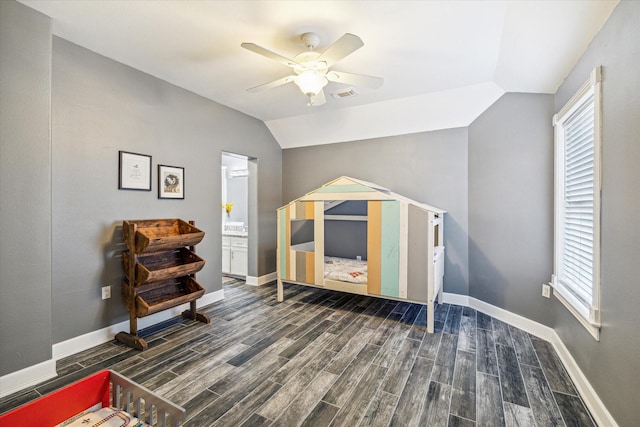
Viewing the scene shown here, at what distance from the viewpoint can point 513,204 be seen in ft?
9.99

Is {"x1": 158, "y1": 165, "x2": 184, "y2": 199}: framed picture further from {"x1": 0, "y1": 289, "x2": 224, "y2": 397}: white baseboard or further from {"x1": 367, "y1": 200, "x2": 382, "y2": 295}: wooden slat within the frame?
{"x1": 367, "y1": 200, "x2": 382, "y2": 295}: wooden slat

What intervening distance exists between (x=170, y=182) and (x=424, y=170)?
3220 mm

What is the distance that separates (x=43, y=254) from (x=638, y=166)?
3.70 metres

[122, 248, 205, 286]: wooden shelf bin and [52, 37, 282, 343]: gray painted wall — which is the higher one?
[52, 37, 282, 343]: gray painted wall

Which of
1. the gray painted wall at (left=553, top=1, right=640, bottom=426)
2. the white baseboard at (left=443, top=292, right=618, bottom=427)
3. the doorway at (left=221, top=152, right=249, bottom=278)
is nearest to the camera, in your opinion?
the gray painted wall at (left=553, top=1, right=640, bottom=426)

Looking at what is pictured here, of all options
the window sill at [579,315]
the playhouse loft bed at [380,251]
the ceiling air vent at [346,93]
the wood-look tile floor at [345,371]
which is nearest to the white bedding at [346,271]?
the playhouse loft bed at [380,251]

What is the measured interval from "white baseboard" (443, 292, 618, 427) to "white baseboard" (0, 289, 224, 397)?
3487 millimetres

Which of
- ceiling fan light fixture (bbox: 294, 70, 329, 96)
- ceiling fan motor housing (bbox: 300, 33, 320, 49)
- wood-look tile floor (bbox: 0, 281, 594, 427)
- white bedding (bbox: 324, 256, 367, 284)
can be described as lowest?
wood-look tile floor (bbox: 0, 281, 594, 427)

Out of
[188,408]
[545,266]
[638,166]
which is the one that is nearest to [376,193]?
[545,266]

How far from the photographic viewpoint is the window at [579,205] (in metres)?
1.82

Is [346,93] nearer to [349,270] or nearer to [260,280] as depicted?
[349,270]

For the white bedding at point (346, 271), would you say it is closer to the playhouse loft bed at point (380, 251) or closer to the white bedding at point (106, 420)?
the playhouse loft bed at point (380, 251)

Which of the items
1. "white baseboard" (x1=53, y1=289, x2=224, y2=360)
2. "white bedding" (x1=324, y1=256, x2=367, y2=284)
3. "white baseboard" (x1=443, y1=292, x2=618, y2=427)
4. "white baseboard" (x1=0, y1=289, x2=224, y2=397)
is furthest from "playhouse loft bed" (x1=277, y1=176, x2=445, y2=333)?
"white baseboard" (x1=0, y1=289, x2=224, y2=397)

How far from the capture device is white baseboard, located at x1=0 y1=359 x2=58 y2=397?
6.28ft
